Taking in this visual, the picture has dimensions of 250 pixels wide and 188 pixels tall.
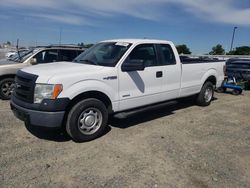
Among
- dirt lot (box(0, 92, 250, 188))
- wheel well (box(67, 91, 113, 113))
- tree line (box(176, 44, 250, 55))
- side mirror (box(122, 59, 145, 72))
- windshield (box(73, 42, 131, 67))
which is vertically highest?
tree line (box(176, 44, 250, 55))

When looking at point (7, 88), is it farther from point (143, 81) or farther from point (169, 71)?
point (169, 71)

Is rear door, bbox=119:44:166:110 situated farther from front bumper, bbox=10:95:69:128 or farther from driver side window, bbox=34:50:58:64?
driver side window, bbox=34:50:58:64

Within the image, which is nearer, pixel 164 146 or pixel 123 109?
pixel 164 146

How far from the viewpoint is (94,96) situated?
4.91m

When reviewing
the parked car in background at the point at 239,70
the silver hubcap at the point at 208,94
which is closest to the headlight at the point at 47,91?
the silver hubcap at the point at 208,94

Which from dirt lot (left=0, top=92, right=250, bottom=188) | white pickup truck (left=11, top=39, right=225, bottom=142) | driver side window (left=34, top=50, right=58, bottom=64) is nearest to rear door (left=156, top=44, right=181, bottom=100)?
white pickup truck (left=11, top=39, right=225, bottom=142)

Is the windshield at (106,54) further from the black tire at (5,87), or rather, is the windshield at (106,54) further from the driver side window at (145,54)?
the black tire at (5,87)

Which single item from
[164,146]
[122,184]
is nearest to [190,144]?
[164,146]

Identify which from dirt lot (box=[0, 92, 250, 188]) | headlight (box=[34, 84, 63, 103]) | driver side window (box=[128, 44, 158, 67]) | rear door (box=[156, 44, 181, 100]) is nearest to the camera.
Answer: dirt lot (box=[0, 92, 250, 188])

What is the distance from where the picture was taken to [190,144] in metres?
4.83

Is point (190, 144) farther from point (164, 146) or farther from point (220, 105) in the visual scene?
point (220, 105)

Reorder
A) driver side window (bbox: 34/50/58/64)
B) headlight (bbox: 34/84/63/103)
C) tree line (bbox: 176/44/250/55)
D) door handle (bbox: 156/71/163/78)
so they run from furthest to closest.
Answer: tree line (bbox: 176/44/250/55)
driver side window (bbox: 34/50/58/64)
door handle (bbox: 156/71/163/78)
headlight (bbox: 34/84/63/103)

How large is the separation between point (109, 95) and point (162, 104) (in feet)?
5.59

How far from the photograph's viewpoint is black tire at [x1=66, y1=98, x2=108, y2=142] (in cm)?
455
